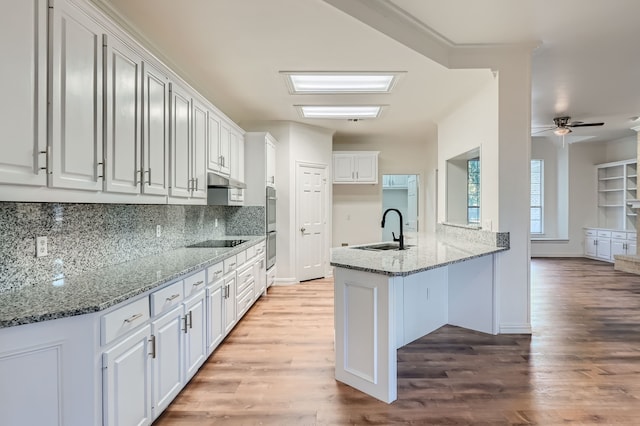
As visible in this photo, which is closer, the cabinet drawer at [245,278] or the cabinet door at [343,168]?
the cabinet drawer at [245,278]

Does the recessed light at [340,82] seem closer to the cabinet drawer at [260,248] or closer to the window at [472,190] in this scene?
the window at [472,190]

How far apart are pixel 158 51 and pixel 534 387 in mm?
4226

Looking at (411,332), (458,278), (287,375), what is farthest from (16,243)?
(458,278)

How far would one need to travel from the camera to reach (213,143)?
3.61 m

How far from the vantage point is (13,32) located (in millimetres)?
A: 1355

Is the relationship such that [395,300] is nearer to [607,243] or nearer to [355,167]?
[355,167]

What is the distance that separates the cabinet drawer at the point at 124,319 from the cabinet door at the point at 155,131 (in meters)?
0.87

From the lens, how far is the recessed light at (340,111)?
4.57 metres

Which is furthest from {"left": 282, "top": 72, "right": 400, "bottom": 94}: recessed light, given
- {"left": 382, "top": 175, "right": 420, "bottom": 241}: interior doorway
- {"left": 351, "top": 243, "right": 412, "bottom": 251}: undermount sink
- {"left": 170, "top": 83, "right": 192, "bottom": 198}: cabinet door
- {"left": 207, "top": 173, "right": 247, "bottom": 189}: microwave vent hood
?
{"left": 382, "top": 175, "right": 420, "bottom": 241}: interior doorway

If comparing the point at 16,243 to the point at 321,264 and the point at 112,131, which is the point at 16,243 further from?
the point at 321,264

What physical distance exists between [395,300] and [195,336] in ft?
4.87

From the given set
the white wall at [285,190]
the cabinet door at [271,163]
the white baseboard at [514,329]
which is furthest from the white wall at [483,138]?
the cabinet door at [271,163]

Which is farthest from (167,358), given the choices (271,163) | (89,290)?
(271,163)

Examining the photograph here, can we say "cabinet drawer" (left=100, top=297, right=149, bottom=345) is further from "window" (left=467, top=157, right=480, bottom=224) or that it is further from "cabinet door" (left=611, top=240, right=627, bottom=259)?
"cabinet door" (left=611, top=240, right=627, bottom=259)
